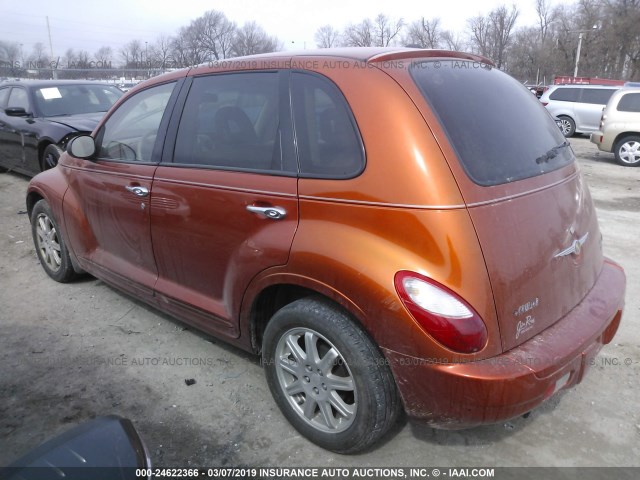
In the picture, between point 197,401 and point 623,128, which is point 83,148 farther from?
point 623,128

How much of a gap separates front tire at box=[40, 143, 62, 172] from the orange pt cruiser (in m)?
4.97

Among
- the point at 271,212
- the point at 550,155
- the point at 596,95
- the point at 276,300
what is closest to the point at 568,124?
the point at 596,95

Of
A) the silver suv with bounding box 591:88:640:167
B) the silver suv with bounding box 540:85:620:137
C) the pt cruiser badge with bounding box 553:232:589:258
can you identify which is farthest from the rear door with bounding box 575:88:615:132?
the pt cruiser badge with bounding box 553:232:589:258

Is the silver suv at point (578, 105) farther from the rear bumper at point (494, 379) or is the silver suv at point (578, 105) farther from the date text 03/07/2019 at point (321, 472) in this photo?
the date text 03/07/2019 at point (321, 472)

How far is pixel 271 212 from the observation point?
245cm

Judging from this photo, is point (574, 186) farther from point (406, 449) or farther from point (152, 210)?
Answer: point (152, 210)

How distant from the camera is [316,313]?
7.56 feet

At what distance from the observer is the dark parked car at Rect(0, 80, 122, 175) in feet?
24.6

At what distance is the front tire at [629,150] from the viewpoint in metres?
11.3

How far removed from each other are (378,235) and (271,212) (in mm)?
582

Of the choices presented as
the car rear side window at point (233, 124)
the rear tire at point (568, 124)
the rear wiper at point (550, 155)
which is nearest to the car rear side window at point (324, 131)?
the car rear side window at point (233, 124)

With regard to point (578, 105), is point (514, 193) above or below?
above

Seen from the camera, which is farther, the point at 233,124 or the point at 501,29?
the point at 501,29

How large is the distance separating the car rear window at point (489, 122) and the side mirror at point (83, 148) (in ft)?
7.79
